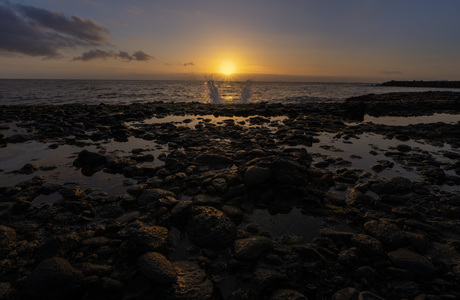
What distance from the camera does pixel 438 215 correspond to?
4574 mm

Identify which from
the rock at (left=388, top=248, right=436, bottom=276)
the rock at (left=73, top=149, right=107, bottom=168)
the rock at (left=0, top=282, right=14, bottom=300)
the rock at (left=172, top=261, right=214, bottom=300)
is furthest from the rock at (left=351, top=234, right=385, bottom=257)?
the rock at (left=73, top=149, right=107, bottom=168)

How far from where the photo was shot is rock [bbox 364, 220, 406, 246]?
144 inches

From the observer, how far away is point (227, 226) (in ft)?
12.9

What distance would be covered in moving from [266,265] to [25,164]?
26.5ft

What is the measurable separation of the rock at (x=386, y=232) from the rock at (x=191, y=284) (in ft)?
9.66

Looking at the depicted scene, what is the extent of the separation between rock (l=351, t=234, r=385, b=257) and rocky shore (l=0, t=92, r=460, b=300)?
0.9 inches

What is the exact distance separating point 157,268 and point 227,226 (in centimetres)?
136

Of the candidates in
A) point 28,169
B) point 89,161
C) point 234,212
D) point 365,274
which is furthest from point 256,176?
point 28,169

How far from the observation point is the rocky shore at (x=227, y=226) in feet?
9.46

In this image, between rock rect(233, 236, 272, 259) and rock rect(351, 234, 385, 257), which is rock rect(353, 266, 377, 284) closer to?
rock rect(351, 234, 385, 257)

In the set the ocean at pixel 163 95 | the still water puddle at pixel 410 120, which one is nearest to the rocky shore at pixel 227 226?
the still water puddle at pixel 410 120

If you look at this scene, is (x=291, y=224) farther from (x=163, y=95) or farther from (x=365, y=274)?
(x=163, y=95)

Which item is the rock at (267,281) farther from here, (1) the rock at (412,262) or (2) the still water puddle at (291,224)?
(1) the rock at (412,262)

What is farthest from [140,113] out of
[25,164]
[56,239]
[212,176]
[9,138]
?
[56,239]
